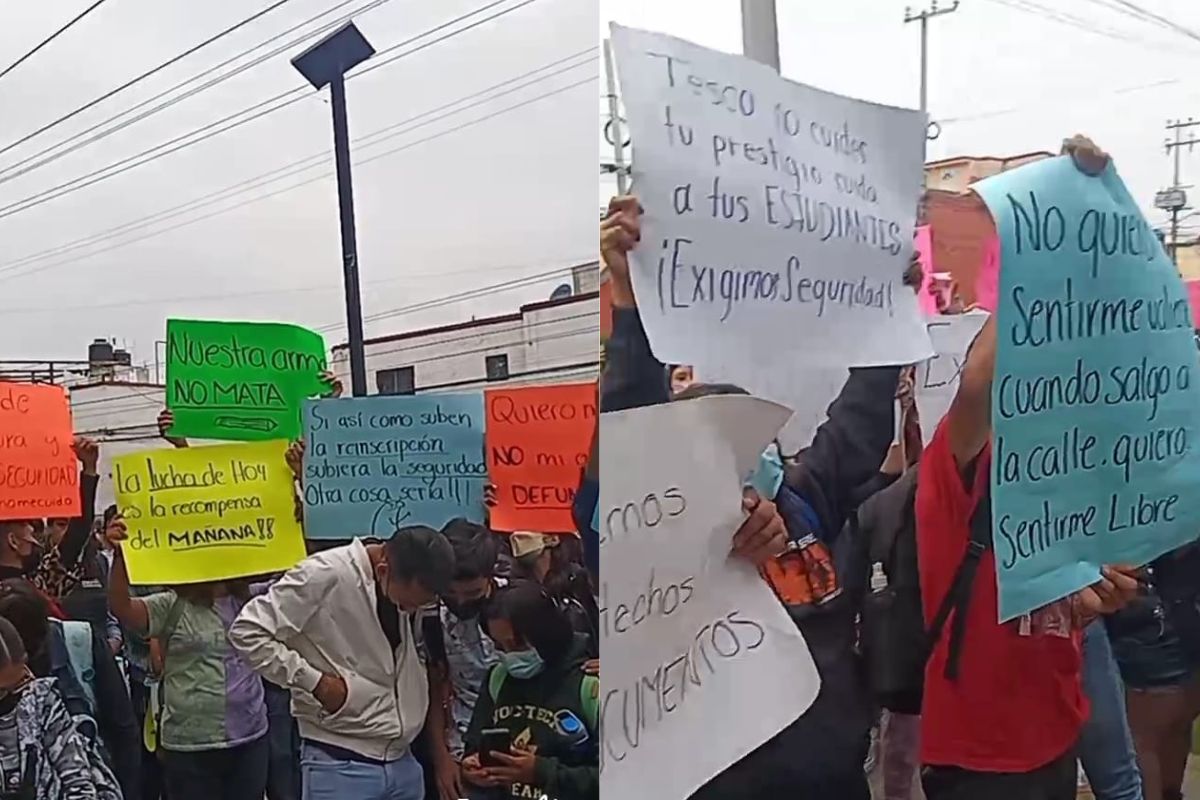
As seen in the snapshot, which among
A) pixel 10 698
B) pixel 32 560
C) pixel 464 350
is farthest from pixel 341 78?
pixel 464 350

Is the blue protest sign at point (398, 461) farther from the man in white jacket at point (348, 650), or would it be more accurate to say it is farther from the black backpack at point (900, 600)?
the black backpack at point (900, 600)

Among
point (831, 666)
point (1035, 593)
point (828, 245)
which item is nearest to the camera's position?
point (828, 245)

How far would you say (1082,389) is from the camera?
2.08 m

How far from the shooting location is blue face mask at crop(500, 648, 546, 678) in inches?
116

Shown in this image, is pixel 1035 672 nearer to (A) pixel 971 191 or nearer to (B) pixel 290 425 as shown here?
(A) pixel 971 191

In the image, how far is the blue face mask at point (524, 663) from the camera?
2947 mm

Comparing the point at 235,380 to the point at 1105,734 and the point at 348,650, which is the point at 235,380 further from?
the point at 1105,734

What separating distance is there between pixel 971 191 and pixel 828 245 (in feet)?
1.21

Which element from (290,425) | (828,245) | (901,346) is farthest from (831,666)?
(290,425)

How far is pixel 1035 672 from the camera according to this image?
224 centimetres

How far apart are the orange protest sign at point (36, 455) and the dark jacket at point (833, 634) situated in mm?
2944

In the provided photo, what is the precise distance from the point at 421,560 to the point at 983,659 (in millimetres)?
1462

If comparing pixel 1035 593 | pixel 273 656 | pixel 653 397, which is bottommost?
pixel 273 656

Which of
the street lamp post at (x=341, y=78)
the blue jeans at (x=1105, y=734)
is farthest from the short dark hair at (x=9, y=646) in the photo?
the street lamp post at (x=341, y=78)
